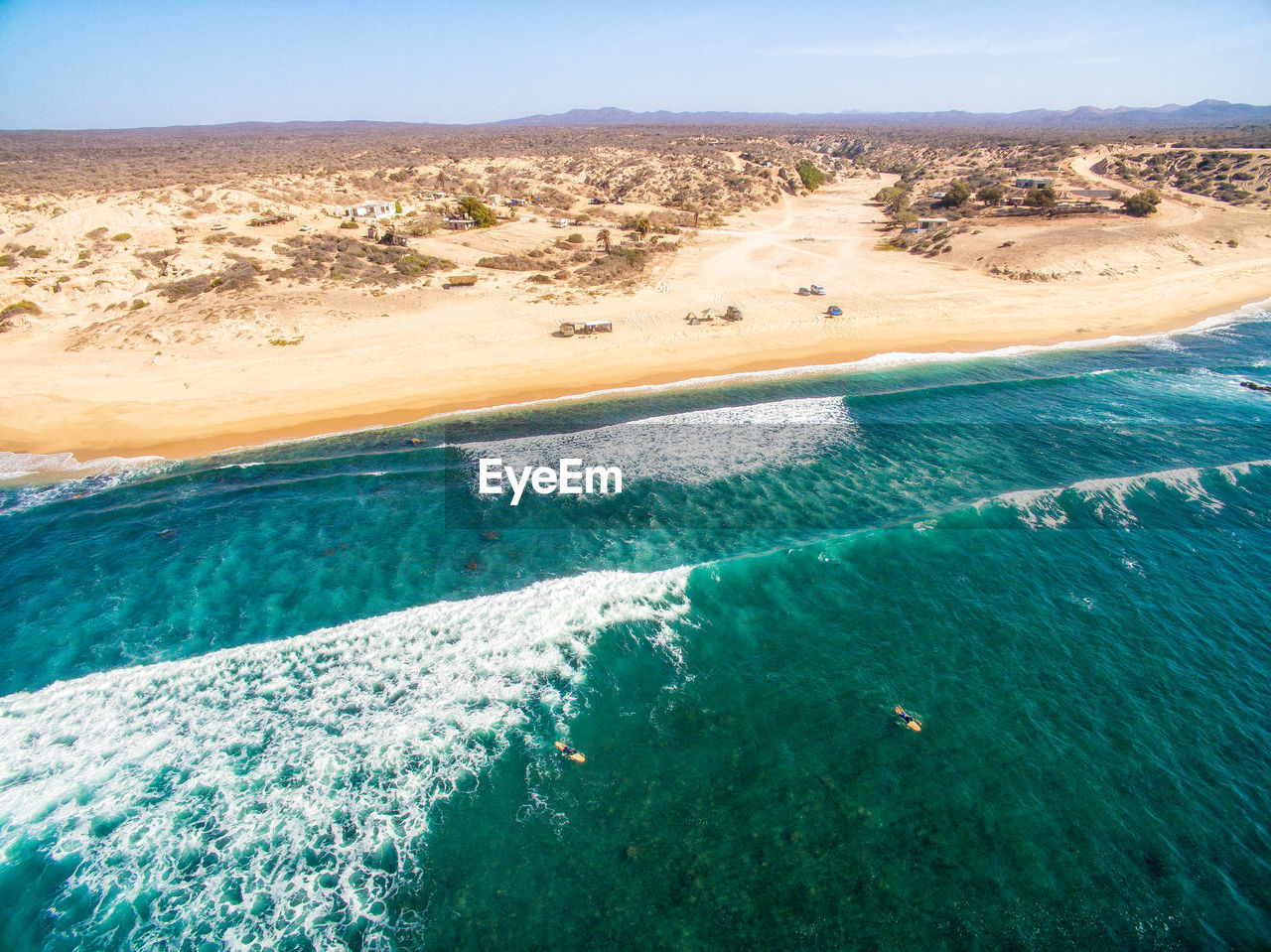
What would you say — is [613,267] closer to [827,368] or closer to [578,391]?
[578,391]

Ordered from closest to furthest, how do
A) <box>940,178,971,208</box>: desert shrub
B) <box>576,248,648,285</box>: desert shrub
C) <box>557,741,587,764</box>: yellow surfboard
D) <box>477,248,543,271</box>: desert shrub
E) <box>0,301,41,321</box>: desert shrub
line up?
1. <box>557,741,587,764</box>: yellow surfboard
2. <box>0,301,41,321</box>: desert shrub
3. <box>576,248,648,285</box>: desert shrub
4. <box>477,248,543,271</box>: desert shrub
5. <box>940,178,971,208</box>: desert shrub

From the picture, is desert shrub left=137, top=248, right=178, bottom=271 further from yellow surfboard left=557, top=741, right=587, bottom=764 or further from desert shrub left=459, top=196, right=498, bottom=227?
yellow surfboard left=557, top=741, right=587, bottom=764

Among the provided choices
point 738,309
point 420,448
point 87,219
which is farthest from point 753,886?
point 87,219

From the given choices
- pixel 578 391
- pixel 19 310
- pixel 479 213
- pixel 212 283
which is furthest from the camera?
pixel 479 213

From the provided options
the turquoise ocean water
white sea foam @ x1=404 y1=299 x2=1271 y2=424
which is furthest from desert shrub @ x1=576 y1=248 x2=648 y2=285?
the turquoise ocean water

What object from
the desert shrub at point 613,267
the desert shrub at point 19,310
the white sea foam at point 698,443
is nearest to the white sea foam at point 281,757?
the white sea foam at point 698,443

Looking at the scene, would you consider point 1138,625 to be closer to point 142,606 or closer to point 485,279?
point 142,606

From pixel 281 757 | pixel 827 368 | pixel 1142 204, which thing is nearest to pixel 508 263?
pixel 827 368
